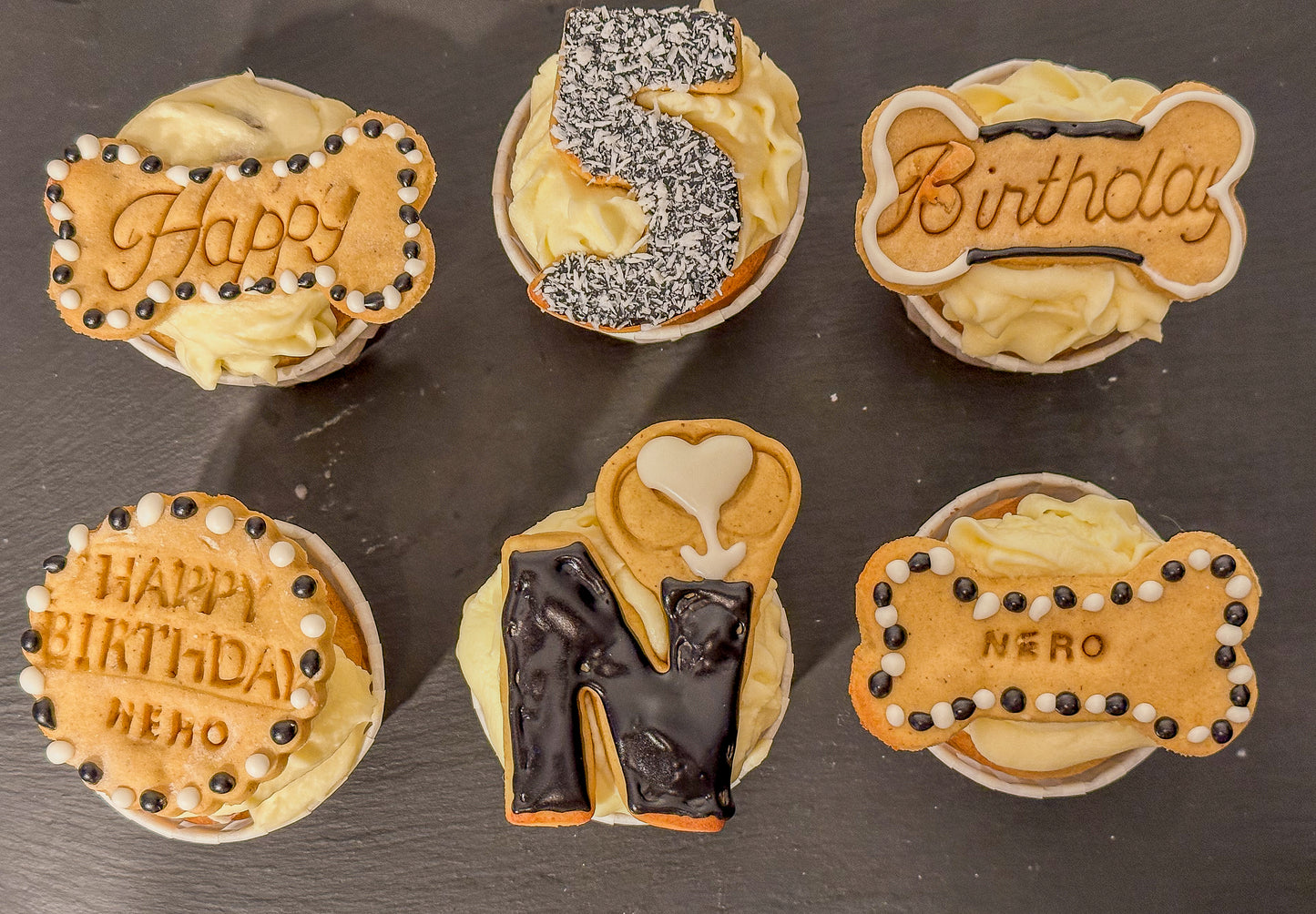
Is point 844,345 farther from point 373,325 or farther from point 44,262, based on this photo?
point 44,262

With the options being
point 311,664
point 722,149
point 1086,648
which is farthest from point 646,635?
point 722,149

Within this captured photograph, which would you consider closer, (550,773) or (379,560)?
(550,773)

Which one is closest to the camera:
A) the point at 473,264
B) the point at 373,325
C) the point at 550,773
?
the point at 550,773

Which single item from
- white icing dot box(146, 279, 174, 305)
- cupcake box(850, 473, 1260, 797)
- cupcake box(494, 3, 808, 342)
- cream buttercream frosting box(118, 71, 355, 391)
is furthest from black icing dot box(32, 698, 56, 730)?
cupcake box(850, 473, 1260, 797)

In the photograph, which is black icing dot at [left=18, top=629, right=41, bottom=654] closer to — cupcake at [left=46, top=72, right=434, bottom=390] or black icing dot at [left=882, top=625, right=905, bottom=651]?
cupcake at [left=46, top=72, right=434, bottom=390]

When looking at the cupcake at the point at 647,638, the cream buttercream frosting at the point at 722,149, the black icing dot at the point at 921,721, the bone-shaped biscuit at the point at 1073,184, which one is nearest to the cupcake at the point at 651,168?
the cream buttercream frosting at the point at 722,149

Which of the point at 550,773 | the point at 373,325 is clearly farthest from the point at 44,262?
the point at 550,773

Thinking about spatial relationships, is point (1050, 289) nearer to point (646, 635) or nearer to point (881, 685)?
point (881, 685)
